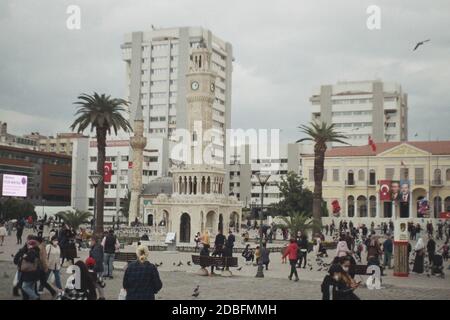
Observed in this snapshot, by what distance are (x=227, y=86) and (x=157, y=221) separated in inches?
3003

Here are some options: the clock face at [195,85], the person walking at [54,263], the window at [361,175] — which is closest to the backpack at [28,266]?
the person walking at [54,263]

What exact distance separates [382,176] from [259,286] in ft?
229

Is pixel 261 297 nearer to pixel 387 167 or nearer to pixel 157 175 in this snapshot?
pixel 387 167

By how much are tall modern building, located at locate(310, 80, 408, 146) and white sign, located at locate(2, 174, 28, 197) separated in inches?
2652

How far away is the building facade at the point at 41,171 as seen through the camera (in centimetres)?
10547

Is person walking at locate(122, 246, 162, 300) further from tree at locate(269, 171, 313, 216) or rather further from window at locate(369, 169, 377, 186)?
window at locate(369, 169, 377, 186)

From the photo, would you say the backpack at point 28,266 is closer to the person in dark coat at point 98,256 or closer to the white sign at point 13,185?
the person in dark coat at point 98,256

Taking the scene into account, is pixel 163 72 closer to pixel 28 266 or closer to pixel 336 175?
pixel 336 175

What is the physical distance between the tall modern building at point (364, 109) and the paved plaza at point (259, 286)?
9639cm

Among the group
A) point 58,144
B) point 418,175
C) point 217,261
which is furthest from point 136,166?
point 217,261

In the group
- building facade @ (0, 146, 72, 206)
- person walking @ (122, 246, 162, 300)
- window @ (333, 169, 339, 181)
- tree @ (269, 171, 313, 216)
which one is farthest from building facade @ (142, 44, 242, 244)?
person walking @ (122, 246, 162, 300)

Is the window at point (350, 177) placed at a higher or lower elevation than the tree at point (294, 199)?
higher

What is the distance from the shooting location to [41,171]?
11312cm

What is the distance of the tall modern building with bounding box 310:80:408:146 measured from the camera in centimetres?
12175
